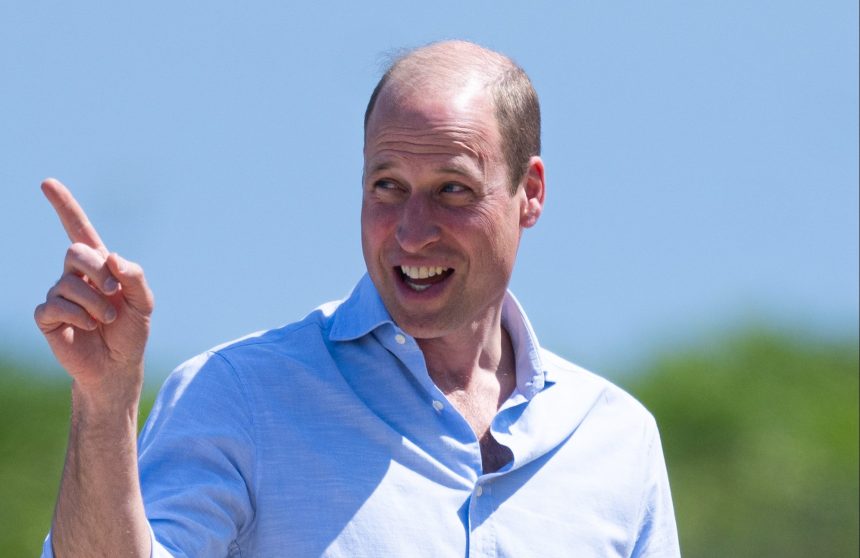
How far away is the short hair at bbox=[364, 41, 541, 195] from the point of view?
3.17 meters

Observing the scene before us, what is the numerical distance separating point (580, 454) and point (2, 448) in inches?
122

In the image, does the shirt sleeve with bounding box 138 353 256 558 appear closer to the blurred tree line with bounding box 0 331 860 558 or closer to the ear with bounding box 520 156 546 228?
the ear with bounding box 520 156 546 228

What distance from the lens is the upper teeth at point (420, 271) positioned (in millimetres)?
2998

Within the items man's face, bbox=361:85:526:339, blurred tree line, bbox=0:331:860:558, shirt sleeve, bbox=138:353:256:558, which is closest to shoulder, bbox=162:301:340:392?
shirt sleeve, bbox=138:353:256:558

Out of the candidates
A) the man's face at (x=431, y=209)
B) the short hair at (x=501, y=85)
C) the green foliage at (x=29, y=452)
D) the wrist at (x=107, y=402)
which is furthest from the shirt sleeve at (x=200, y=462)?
the green foliage at (x=29, y=452)

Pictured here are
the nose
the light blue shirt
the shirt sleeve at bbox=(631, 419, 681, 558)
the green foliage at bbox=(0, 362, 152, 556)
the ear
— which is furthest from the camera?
the green foliage at bbox=(0, 362, 152, 556)

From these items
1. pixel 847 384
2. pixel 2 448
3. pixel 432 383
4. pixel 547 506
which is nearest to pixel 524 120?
pixel 432 383

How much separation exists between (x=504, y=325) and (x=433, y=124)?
2.06ft

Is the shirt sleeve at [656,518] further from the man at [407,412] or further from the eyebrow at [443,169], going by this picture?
the eyebrow at [443,169]

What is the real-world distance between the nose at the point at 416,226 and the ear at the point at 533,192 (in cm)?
41

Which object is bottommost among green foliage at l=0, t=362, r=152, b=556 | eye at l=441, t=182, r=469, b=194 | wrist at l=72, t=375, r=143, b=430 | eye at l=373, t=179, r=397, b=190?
green foliage at l=0, t=362, r=152, b=556

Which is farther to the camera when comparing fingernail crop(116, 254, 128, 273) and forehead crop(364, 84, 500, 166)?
forehead crop(364, 84, 500, 166)

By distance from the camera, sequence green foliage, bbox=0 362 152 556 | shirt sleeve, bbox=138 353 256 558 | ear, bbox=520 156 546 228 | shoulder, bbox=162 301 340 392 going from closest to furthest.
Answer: shirt sleeve, bbox=138 353 256 558, shoulder, bbox=162 301 340 392, ear, bbox=520 156 546 228, green foliage, bbox=0 362 152 556

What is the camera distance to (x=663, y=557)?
10.4 feet
